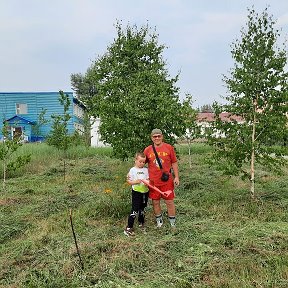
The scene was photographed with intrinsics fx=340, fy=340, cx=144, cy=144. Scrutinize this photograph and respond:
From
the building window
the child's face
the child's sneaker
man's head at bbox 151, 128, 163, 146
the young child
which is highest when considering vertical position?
the building window

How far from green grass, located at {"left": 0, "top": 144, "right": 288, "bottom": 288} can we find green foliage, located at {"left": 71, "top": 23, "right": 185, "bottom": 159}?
1.85m

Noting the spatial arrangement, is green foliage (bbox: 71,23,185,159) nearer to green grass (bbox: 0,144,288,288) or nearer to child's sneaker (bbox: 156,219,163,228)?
green grass (bbox: 0,144,288,288)

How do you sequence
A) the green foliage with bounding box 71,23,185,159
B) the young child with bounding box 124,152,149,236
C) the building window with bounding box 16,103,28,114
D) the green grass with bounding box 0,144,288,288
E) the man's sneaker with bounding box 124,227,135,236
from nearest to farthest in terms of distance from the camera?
the green grass with bounding box 0,144,288,288 → the man's sneaker with bounding box 124,227,135,236 → the young child with bounding box 124,152,149,236 → the green foliage with bounding box 71,23,185,159 → the building window with bounding box 16,103,28,114

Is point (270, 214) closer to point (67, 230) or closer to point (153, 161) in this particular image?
point (153, 161)

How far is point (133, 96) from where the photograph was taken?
9.68 meters

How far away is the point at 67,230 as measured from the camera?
608 centimetres

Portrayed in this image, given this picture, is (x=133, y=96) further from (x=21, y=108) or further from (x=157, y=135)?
(x=21, y=108)

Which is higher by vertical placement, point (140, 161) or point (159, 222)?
point (140, 161)

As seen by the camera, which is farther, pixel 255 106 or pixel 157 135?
pixel 255 106

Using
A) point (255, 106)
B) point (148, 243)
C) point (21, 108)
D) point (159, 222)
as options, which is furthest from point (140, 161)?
point (21, 108)

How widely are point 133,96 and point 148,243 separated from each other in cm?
538

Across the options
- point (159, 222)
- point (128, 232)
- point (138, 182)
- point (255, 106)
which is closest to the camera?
point (128, 232)

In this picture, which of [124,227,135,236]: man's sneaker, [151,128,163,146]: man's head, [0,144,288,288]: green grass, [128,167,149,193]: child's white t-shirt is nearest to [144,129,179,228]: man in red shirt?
[151,128,163,146]: man's head

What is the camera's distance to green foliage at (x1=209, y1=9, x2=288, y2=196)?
25.7 feet
